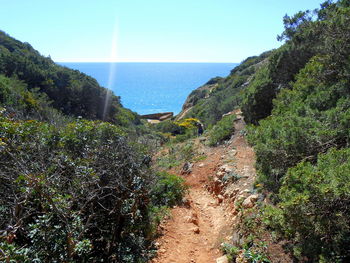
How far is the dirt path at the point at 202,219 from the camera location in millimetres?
6098

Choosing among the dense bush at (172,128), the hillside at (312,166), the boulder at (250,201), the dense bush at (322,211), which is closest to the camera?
the dense bush at (322,211)

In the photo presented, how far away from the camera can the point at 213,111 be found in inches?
1171

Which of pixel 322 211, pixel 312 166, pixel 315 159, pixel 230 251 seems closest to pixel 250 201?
pixel 230 251

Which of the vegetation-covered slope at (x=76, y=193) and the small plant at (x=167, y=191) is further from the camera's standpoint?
the small plant at (x=167, y=191)

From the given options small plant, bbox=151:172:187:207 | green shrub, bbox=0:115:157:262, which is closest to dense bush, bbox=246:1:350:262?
green shrub, bbox=0:115:157:262

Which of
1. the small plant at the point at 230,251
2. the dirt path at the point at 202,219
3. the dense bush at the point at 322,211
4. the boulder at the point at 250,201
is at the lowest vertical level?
the dirt path at the point at 202,219

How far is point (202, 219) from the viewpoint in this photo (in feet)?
26.8

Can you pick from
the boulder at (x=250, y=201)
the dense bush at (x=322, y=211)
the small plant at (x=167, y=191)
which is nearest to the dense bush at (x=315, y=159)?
the dense bush at (x=322, y=211)

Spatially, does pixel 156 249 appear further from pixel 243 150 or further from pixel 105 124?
pixel 243 150

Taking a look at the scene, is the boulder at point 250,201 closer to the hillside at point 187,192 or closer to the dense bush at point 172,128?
the hillside at point 187,192

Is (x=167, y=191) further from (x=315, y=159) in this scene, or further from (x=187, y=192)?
(x=315, y=159)

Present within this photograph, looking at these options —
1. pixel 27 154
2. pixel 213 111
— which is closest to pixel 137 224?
pixel 27 154

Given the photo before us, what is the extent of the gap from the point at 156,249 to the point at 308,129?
Result: 427 centimetres

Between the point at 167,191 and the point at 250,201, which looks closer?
the point at 250,201
